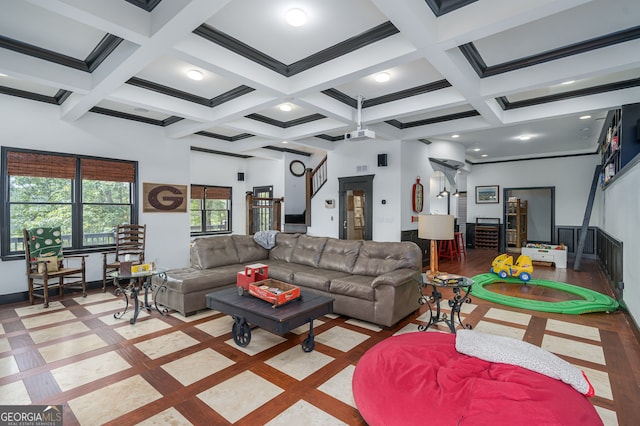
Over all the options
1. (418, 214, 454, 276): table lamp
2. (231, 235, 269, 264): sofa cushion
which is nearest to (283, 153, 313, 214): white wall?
(231, 235, 269, 264): sofa cushion

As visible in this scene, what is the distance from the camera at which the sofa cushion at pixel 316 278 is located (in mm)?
4062

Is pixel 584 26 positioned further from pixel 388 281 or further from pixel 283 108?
pixel 283 108

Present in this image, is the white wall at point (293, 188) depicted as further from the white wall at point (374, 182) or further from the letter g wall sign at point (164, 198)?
the letter g wall sign at point (164, 198)

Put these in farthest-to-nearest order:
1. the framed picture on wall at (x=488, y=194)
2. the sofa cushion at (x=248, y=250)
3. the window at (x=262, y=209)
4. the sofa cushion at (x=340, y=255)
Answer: the framed picture on wall at (x=488, y=194) → the window at (x=262, y=209) → the sofa cushion at (x=248, y=250) → the sofa cushion at (x=340, y=255)

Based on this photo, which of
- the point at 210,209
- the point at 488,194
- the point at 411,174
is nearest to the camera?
the point at 411,174

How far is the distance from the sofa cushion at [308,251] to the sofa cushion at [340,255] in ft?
0.30

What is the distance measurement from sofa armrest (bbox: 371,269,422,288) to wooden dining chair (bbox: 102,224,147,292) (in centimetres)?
Answer: 415

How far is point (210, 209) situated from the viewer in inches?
356

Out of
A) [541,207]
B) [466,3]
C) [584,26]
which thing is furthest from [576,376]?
[541,207]

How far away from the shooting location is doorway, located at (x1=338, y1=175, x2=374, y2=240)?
718 centimetres

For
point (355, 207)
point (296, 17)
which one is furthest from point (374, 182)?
point (296, 17)

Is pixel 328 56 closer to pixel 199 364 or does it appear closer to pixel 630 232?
pixel 199 364

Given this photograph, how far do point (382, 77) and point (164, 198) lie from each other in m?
4.76

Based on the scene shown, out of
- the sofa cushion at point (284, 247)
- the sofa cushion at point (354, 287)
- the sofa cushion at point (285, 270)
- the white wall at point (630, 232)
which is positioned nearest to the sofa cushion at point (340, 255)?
the sofa cushion at point (285, 270)
